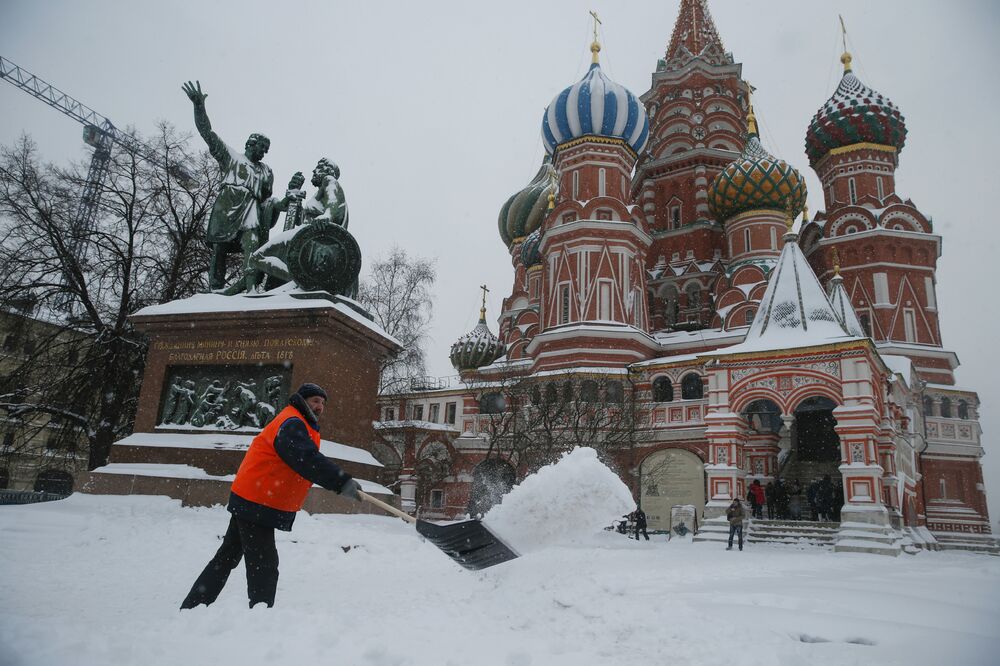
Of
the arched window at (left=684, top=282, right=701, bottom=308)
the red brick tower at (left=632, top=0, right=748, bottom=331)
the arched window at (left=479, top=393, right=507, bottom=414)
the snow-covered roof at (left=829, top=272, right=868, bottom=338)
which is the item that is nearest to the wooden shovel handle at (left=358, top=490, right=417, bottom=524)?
the snow-covered roof at (left=829, top=272, right=868, bottom=338)

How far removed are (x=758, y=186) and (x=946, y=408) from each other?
12.0 metres

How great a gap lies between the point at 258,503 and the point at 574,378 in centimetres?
2072

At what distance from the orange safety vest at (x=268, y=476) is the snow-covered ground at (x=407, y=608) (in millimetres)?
574

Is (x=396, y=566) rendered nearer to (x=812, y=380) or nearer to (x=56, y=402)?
(x=56, y=402)

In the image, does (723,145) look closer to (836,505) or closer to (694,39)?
(694,39)

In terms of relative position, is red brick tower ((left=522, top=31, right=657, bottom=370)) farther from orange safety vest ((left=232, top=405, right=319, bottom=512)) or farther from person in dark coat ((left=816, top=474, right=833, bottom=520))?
orange safety vest ((left=232, top=405, right=319, bottom=512))

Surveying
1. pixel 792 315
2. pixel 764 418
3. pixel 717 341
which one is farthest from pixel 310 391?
pixel 717 341

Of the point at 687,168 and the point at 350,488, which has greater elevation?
the point at 687,168

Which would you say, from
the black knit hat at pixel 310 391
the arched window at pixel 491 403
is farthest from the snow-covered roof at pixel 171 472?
the arched window at pixel 491 403

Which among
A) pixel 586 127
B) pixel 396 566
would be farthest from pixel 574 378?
pixel 396 566

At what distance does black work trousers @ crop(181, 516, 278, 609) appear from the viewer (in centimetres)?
379

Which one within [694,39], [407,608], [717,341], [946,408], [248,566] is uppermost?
[694,39]

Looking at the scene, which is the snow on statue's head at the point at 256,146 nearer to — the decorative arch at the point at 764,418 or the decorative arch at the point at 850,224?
the decorative arch at the point at 764,418

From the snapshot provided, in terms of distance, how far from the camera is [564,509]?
226 inches
